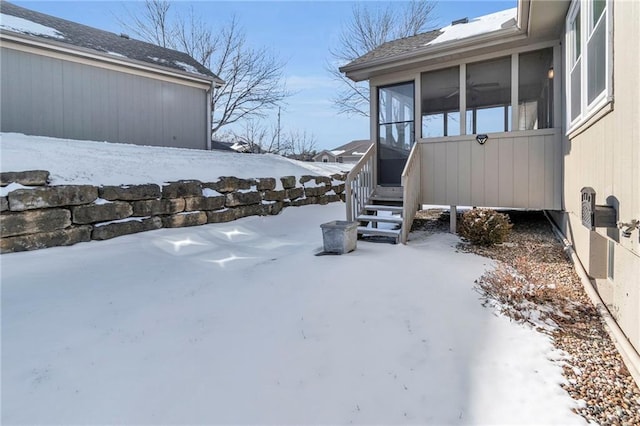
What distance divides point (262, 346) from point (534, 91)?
19.4 ft

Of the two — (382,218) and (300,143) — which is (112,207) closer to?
(382,218)

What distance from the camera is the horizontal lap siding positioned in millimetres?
5570

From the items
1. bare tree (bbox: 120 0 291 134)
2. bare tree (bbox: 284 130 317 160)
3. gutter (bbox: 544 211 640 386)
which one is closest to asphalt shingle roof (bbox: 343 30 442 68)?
gutter (bbox: 544 211 640 386)

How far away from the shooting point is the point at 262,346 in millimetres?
2670

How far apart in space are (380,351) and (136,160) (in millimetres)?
5448

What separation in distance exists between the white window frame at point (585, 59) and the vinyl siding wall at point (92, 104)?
30.8 feet

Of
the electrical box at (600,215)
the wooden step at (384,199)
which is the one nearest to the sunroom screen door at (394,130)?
the wooden step at (384,199)

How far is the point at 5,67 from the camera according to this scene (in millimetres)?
7461

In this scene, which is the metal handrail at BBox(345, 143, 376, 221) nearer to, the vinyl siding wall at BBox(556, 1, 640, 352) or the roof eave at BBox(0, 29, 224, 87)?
the vinyl siding wall at BBox(556, 1, 640, 352)

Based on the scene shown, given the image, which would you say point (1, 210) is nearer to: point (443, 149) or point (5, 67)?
point (5, 67)

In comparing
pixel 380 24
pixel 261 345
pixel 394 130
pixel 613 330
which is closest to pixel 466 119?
pixel 394 130

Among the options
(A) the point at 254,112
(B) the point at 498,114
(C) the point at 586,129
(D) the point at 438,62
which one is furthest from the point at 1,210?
(A) the point at 254,112

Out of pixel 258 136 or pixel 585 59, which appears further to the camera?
pixel 258 136

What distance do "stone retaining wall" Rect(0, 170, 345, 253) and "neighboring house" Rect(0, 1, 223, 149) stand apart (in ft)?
14.8
